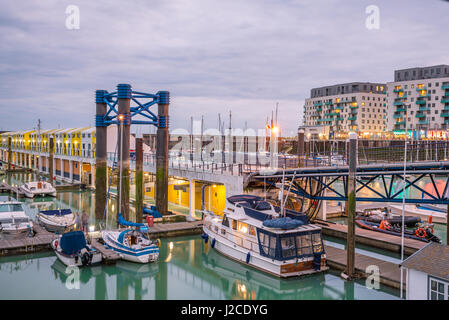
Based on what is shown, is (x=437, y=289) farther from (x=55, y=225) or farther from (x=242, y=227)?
(x=55, y=225)

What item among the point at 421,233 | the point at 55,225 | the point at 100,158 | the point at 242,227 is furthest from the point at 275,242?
the point at 55,225

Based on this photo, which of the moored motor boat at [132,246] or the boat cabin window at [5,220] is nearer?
the moored motor boat at [132,246]

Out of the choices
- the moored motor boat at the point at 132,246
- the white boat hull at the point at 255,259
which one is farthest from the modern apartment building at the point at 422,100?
the moored motor boat at the point at 132,246

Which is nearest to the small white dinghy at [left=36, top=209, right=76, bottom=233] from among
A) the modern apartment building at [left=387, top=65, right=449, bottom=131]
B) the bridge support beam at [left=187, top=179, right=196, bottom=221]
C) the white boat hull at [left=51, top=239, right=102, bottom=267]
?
the white boat hull at [left=51, top=239, right=102, bottom=267]

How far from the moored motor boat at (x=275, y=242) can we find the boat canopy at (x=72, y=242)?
7.81m

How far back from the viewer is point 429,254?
1462 cm

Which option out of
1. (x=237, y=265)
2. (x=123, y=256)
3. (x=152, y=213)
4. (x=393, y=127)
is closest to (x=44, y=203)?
(x=152, y=213)

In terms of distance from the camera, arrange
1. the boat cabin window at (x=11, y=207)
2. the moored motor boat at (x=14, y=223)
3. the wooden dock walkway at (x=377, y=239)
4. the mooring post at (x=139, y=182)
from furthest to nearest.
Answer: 1. the boat cabin window at (x=11, y=207)
2. the mooring post at (x=139, y=182)
3. the moored motor boat at (x=14, y=223)
4. the wooden dock walkway at (x=377, y=239)

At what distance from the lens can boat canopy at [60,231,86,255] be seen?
2064 cm

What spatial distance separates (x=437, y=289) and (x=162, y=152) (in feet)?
69.6

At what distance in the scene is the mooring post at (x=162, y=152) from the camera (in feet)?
100.0

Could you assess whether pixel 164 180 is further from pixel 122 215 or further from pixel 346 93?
pixel 346 93

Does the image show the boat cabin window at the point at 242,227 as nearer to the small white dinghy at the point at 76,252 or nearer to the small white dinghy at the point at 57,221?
the small white dinghy at the point at 76,252
